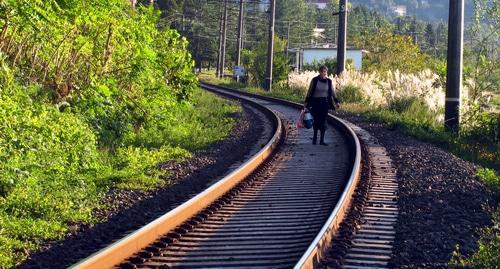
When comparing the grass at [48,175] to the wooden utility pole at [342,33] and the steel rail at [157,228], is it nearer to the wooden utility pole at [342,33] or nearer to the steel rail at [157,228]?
the steel rail at [157,228]

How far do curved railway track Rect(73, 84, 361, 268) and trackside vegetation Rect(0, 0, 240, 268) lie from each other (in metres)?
1.11

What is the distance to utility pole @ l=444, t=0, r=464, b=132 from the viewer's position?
18.5 metres

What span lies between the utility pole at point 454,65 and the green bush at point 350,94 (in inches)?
518

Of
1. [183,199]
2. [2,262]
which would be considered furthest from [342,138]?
[2,262]

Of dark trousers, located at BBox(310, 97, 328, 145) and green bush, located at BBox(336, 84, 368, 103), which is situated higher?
green bush, located at BBox(336, 84, 368, 103)

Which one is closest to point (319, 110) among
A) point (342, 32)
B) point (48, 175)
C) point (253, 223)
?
point (48, 175)

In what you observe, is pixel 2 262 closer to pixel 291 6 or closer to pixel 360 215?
pixel 360 215

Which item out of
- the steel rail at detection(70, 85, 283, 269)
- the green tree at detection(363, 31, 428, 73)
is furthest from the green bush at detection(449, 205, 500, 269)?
the green tree at detection(363, 31, 428, 73)

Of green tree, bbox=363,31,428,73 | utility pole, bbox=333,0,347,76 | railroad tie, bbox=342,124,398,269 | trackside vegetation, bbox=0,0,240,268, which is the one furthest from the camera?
green tree, bbox=363,31,428,73

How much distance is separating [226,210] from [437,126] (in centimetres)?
1358

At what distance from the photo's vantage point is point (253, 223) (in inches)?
324

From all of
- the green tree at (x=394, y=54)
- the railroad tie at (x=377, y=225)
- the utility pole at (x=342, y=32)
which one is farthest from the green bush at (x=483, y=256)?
the green tree at (x=394, y=54)

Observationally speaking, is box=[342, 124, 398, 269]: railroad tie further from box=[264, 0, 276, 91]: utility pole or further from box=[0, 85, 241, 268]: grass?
box=[264, 0, 276, 91]: utility pole

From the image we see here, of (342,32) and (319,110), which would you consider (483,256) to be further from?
(342,32)
